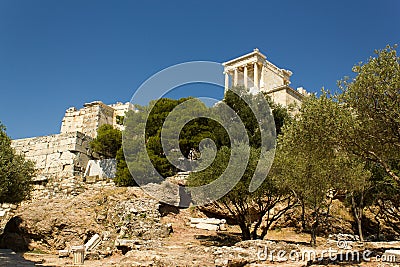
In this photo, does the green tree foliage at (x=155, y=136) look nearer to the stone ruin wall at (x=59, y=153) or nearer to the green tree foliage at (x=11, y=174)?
the stone ruin wall at (x=59, y=153)

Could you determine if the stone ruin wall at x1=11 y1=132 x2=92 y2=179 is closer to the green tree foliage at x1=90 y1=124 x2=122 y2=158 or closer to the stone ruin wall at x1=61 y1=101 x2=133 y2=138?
the green tree foliage at x1=90 y1=124 x2=122 y2=158

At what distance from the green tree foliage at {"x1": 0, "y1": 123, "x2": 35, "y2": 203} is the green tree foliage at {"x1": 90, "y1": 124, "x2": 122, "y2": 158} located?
10602 mm

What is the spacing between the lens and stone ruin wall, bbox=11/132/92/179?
2888cm

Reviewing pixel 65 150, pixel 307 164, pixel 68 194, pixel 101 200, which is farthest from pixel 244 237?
pixel 65 150

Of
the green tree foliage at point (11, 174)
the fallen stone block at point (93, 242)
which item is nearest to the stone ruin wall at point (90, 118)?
the green tree foliage at point (11, 174)

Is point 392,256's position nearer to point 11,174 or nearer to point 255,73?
point 11,174

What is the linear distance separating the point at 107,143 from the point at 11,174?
13166 millimetres

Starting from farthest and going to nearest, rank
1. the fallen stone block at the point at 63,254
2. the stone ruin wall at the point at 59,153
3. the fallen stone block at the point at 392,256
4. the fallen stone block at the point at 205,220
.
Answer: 1. the stone ruin wall at the point at 59,153
2. the fallen stone block at the point at 205,220
3. the fallen stone block at the point at 63,254
4. the fallen stone block at the point at 392,256

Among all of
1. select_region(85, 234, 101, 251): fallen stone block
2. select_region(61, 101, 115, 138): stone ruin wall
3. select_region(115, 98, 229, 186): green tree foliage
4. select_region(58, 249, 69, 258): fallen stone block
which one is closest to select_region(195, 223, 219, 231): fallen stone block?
select_region(115, 98, 229, 186): green tree foliage

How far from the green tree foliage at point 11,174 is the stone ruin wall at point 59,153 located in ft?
26.1

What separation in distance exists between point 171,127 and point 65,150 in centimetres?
885

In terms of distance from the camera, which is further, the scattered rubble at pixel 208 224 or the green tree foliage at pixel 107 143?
the green tree foliage at pixel 107 143

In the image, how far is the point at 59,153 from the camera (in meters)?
29.6

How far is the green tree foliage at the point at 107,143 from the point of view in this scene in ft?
102
